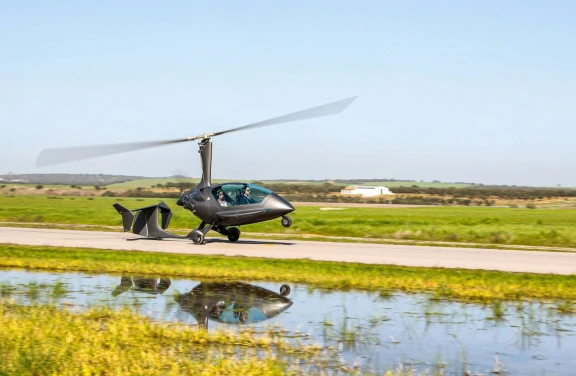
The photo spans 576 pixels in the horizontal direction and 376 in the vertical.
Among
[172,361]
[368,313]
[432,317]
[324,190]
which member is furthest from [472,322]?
[324,190]

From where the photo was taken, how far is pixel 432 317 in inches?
624

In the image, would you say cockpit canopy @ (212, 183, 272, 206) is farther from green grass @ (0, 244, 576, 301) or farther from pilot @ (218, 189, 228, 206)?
green grass @ (0, 244, 576, 301)

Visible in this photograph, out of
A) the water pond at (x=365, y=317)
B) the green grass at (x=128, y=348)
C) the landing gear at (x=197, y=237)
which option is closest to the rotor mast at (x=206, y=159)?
the landing gear at (x=197, y=237)

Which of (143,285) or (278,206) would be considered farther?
(278,206)

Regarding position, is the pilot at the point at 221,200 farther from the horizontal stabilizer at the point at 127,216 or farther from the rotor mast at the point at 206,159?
the horizontal stabilizer at the point at 127,216

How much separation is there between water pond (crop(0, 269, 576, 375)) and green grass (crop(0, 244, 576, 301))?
3.50 ft

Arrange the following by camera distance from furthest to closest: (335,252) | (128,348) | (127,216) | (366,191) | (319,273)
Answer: (366,191) → (127,216) → (335,252) → (319,273) → (128,348)

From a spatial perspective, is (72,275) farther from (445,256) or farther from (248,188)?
(445,256)

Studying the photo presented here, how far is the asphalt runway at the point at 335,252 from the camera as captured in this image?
25125 mm

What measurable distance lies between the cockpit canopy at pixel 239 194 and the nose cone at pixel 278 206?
1.38 ft

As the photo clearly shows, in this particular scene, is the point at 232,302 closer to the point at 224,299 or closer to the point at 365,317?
the point at 224,299

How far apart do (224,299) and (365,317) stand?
3.68 metres

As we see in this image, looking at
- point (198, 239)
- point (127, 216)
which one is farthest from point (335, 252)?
point (127, 216)

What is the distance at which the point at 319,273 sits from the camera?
22391 millimetres
